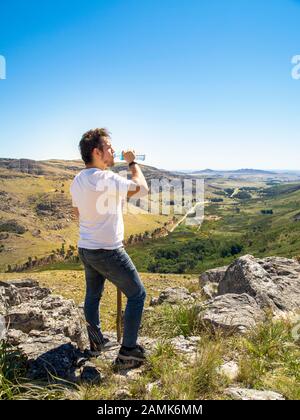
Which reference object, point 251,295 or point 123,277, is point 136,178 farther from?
point 251,295

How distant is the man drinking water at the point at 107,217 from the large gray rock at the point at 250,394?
1244mm

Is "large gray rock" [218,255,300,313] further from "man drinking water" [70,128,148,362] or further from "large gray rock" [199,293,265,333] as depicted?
"man drinking water" [70,128,148,362]

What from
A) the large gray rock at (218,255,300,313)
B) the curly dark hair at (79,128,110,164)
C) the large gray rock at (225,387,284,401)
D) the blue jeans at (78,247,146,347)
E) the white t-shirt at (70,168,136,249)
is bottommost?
the large gray rock at (218,255,300,313)

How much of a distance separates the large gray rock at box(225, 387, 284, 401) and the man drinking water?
1244 millimetres

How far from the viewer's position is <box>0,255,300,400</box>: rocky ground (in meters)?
4.82

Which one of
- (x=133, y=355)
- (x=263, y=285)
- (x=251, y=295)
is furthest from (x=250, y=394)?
(x=263, y=285)

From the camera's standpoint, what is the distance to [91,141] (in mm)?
4867

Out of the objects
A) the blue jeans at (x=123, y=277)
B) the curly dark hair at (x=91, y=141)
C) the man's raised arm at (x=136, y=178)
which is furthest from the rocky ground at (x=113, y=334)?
the curly dark hair at (x=91, y=141)

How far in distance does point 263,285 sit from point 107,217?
5646 millimetres

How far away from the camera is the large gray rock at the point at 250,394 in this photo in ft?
13.9

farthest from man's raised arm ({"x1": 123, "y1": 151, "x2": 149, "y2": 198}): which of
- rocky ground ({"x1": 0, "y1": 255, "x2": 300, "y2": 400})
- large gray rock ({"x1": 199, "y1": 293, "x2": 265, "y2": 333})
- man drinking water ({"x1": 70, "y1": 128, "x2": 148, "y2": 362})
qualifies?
large gray rock ({"x1": 199, "y1": 293, "x2": 265, "y2": 333})

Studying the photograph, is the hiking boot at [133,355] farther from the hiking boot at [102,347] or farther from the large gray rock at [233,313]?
the large gray rock at [233,313]
